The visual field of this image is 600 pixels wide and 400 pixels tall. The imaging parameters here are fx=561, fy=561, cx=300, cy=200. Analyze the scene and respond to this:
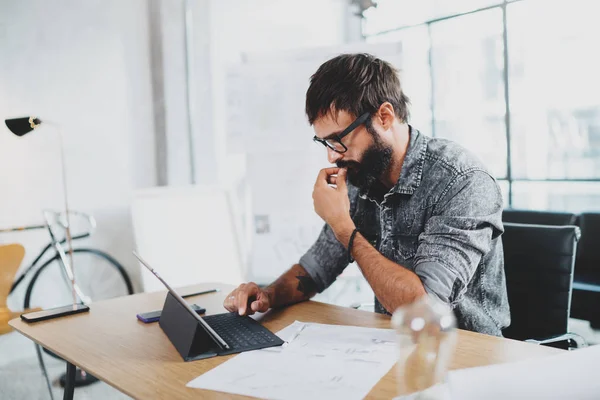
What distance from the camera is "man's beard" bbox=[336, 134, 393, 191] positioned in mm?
1520

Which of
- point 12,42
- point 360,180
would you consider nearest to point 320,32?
point 12,42

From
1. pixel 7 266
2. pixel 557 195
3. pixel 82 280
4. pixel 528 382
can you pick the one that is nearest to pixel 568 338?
pixel 528 382

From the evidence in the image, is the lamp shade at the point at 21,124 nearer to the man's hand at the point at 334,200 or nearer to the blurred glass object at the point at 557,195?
the man's hand at the point at 334,200

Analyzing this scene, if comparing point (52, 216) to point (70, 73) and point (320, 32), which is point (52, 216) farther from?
point (320, 32)

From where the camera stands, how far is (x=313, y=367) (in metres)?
1.02

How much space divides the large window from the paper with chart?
339cm

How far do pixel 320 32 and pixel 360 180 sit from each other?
137 inches

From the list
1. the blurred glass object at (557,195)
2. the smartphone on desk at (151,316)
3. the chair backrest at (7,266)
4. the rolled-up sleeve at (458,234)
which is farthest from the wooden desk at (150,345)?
the blurred glass object at (557,195)

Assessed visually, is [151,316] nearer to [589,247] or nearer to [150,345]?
[150,345]

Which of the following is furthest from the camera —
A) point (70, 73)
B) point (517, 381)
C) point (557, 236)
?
point (70, 73)

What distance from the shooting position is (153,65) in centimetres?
386

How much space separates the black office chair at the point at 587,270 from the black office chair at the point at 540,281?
173cm

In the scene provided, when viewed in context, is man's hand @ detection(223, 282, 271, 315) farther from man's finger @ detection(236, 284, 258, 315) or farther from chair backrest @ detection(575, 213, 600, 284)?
chair backrest @ detection(575, 213, 600, 284)

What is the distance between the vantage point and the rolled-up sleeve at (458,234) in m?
1.27
